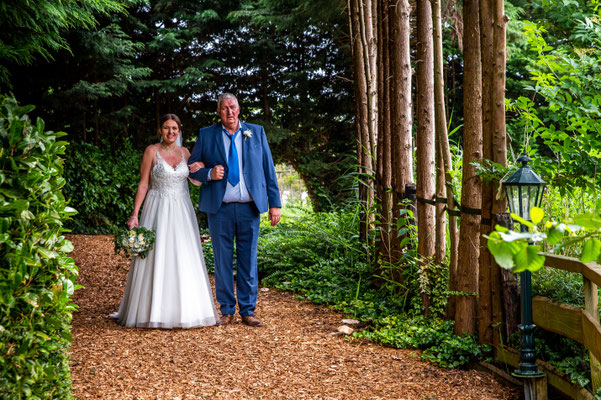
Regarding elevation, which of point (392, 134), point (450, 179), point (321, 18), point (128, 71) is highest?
point (321, 18)

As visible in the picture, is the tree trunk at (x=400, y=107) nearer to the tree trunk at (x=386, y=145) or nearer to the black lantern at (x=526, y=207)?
the tree trunk at (x=386, y=145)

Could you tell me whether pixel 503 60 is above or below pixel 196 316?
above

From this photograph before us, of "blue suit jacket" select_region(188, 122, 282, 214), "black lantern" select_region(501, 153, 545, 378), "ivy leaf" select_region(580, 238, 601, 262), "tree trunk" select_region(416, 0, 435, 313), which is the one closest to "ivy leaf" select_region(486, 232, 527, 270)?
"ivy leaf" select_region(580, 238, 601, 262)

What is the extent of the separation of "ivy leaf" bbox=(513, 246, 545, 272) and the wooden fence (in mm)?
2120

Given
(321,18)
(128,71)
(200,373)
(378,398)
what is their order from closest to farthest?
(378,398)
(200,373)
(128,71)
(321,18)

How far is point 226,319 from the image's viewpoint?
5.16 meters

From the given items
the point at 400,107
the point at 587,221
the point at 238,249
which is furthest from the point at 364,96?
the point at 587,221

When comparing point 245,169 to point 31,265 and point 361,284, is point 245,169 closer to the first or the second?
point 361,284

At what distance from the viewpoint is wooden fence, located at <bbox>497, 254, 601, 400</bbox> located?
2.88 m

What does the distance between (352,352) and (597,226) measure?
354 cm

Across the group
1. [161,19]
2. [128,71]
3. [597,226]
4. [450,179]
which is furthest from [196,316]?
[161,19]

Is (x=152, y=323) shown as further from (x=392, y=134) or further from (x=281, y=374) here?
(x=392, y=134)

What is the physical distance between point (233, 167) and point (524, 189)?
2.66 m

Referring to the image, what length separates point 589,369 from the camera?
3.22 m
